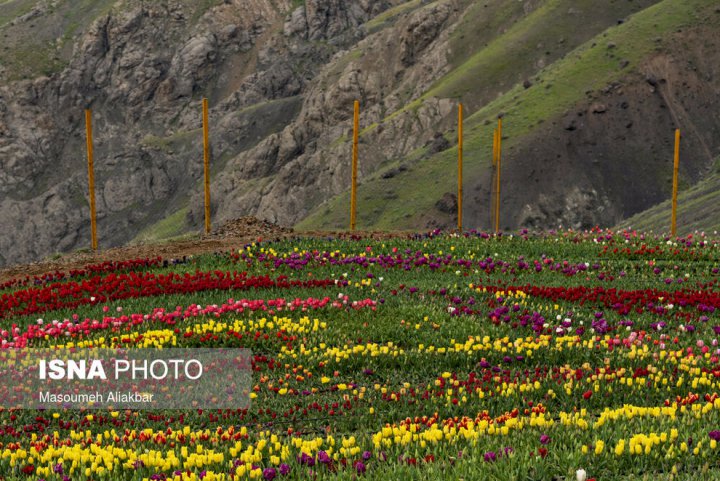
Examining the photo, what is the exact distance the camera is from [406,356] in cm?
1156

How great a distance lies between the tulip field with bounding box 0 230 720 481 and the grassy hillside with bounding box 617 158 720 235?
30.2 meters

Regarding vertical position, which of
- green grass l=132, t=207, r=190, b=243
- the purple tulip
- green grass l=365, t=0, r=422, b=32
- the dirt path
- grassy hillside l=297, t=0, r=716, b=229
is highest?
green grass l=365, t=0, r=422, b=32

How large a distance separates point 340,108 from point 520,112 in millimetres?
53723

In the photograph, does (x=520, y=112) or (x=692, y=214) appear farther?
(x=520, y=112)

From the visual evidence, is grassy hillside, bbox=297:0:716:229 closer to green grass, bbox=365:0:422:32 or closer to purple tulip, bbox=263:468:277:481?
purple tulip, bbox=263:468:277:481

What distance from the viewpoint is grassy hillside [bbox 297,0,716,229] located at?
88062 millimetres

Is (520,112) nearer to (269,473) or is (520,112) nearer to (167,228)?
(167,228)

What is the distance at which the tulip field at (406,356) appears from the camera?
6.93 meters

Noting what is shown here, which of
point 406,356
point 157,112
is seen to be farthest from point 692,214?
point 157,112

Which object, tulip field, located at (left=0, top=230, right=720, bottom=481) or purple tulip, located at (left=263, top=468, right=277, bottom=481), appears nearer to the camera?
purple tulip, located at (left=263, top=468, right=277, bottom=481)

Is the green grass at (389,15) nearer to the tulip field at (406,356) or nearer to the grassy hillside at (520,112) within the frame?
the grassy hillside at (520,112)

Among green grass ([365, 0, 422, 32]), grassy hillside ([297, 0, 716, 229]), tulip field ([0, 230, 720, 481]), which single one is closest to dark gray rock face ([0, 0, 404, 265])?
green grass ([365, 0, 422, 32])

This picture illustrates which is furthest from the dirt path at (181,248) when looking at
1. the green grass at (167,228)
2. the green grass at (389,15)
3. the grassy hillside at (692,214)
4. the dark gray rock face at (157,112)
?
the green grass at (389,15)

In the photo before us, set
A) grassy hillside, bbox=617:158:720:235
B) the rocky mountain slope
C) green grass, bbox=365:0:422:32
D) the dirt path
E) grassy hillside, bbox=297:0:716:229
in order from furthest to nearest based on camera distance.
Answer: green grass, bbox=365:0:422:32 → grassy hillside, bbox=297:0:716:229 → the rocky mountain slope → grassy hillside, bbox=617:158:720:235 → the dirt path
